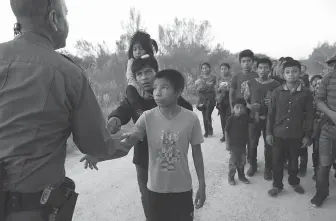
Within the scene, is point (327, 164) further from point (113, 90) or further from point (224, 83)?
point (113, 90)

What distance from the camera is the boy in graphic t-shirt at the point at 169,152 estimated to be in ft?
6.78

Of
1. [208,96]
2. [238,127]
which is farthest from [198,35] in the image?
[238,127]

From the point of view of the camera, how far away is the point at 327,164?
332cm

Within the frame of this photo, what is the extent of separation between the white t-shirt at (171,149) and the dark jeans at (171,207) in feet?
A: 0.19

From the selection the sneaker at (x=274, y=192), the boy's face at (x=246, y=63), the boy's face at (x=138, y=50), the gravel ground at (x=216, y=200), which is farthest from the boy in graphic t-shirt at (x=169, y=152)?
the boy's face at (x=246, y=63)

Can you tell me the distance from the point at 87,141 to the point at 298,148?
128 inches

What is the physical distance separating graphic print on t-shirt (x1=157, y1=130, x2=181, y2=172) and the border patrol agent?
792 millimetres

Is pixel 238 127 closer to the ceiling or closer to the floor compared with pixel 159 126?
closer to the floor

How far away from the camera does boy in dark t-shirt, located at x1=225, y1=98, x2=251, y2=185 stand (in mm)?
4020

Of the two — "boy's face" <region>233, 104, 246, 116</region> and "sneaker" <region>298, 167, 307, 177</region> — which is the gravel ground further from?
"boy's face" <region>233, 104, 246, 116</region>

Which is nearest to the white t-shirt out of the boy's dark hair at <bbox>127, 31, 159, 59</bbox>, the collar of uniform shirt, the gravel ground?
the boy's dark hair at <bbox>127, 31, 159, 59</bbox>

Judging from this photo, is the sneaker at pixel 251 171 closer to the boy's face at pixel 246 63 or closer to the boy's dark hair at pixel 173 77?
the boy's face at pixel 246 63

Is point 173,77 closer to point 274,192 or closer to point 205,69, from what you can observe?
point 274,192

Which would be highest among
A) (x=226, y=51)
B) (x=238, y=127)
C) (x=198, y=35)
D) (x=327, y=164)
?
(x=198, y=35)
